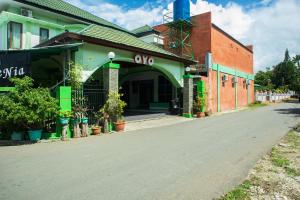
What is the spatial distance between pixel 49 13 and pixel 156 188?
18440 millimetres

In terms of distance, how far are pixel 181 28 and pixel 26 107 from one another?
62.2 feet

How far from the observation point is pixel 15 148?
821 centimetres

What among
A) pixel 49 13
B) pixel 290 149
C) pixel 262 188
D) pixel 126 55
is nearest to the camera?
pixel 262 188

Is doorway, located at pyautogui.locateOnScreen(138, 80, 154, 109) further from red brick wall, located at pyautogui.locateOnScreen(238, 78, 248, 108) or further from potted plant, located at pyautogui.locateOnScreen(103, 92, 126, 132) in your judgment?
red brick wall, located at pyautogui.locateOnScreen(238, 78, 248, 108)

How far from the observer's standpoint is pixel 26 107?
8711 millimetres

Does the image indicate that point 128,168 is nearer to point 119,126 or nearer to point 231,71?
point 119,126

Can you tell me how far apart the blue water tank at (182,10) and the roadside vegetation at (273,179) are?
19.3m

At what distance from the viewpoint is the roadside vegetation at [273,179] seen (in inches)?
169

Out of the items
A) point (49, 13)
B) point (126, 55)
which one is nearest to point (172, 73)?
point (126, 55)

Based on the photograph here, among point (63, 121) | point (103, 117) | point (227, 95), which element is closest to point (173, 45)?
point (227, 95)

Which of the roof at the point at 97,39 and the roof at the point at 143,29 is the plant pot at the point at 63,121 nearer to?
the roof at the point at 97,39

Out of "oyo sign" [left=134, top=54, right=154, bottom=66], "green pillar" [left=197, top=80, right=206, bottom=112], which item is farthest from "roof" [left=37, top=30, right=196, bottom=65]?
"green pillar" [left=197, top=80, right=206, bottom=112]

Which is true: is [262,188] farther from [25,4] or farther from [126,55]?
[25,4]

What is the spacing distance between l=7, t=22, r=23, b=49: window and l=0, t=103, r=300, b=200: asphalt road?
11234mm
